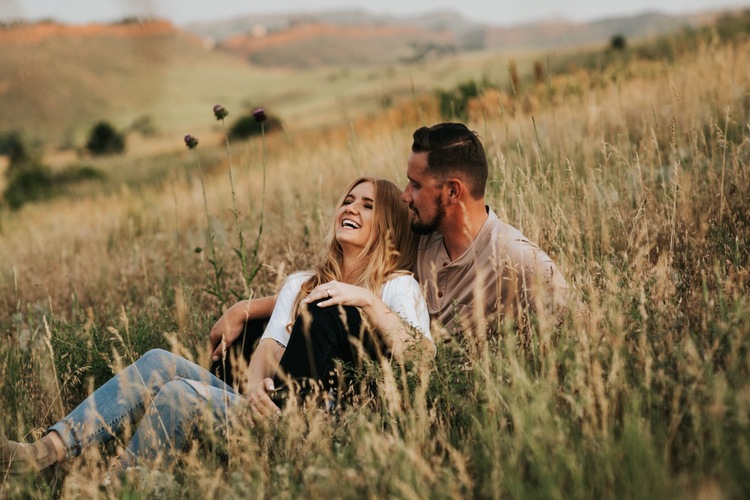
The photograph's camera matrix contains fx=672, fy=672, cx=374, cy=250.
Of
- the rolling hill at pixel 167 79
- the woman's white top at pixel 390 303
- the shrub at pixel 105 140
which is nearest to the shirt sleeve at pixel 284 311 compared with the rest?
the woman's white top at pixel 390 303

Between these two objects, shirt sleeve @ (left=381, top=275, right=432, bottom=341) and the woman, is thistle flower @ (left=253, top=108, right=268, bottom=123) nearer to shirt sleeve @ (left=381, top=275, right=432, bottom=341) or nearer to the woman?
the woman

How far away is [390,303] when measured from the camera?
10.5 ft

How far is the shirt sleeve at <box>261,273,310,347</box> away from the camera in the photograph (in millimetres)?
3383

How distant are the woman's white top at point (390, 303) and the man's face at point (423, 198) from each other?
28 cm

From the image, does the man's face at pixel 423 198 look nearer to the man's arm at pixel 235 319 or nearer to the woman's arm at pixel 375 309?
the woman's arm at pixel 375 309

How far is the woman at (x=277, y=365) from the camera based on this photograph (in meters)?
2.73

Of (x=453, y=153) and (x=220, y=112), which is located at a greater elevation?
(x=220, y=112)

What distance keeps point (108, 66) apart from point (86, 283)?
71.7 meters

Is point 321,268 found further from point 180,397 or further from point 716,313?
point 716,313

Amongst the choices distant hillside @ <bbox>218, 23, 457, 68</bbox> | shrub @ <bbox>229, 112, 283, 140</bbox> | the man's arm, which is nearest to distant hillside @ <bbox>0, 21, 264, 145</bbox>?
shrub @ <bbox>229, 112, 283, 140</bbox>

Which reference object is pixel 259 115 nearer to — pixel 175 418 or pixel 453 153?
pixel 453 153

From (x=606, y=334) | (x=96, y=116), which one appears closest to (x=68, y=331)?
(x=606, y=334)

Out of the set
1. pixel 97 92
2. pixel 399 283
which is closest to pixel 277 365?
pixel 399 283

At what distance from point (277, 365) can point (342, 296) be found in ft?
1.54
